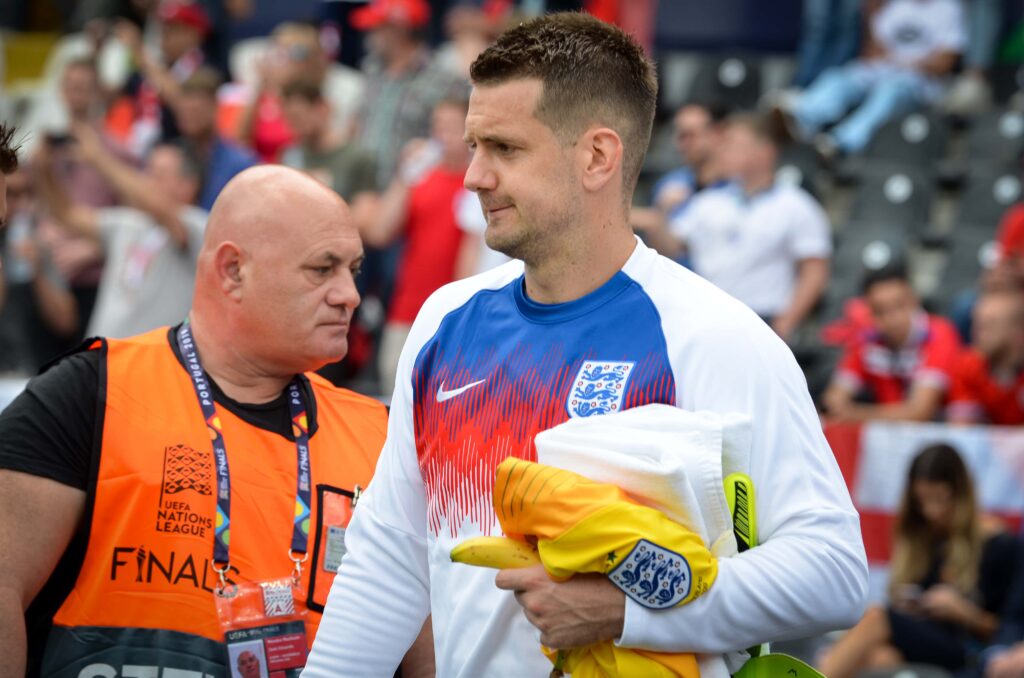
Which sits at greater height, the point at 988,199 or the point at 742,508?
the point at 988,199

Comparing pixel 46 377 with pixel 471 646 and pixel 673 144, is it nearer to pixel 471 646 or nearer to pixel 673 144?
pixel 471 646

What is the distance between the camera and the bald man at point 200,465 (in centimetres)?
325

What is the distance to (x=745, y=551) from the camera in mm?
2617

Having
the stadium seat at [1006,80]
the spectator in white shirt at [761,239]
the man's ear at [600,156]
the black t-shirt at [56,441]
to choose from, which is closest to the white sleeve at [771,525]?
the man's ear at [600,156]

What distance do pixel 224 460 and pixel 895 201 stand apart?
8.21m

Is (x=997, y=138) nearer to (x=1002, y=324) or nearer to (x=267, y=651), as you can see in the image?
(x=1002, y=324)

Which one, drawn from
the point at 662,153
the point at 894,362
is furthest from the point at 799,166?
the point at 894,362

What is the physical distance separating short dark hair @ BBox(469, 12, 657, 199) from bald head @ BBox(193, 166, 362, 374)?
30.7 inches

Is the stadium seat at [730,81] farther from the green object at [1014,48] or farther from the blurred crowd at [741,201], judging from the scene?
the green object at [1014,48]

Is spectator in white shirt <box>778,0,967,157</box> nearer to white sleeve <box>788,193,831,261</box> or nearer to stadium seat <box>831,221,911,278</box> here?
stadium seat <box>831,221,911,278</box>

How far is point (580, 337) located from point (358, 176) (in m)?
6.78

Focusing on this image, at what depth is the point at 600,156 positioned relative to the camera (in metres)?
2.93

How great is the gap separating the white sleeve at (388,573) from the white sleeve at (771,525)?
0.67 meters

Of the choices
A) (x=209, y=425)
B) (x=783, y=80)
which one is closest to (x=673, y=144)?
(x=783, y=80)
